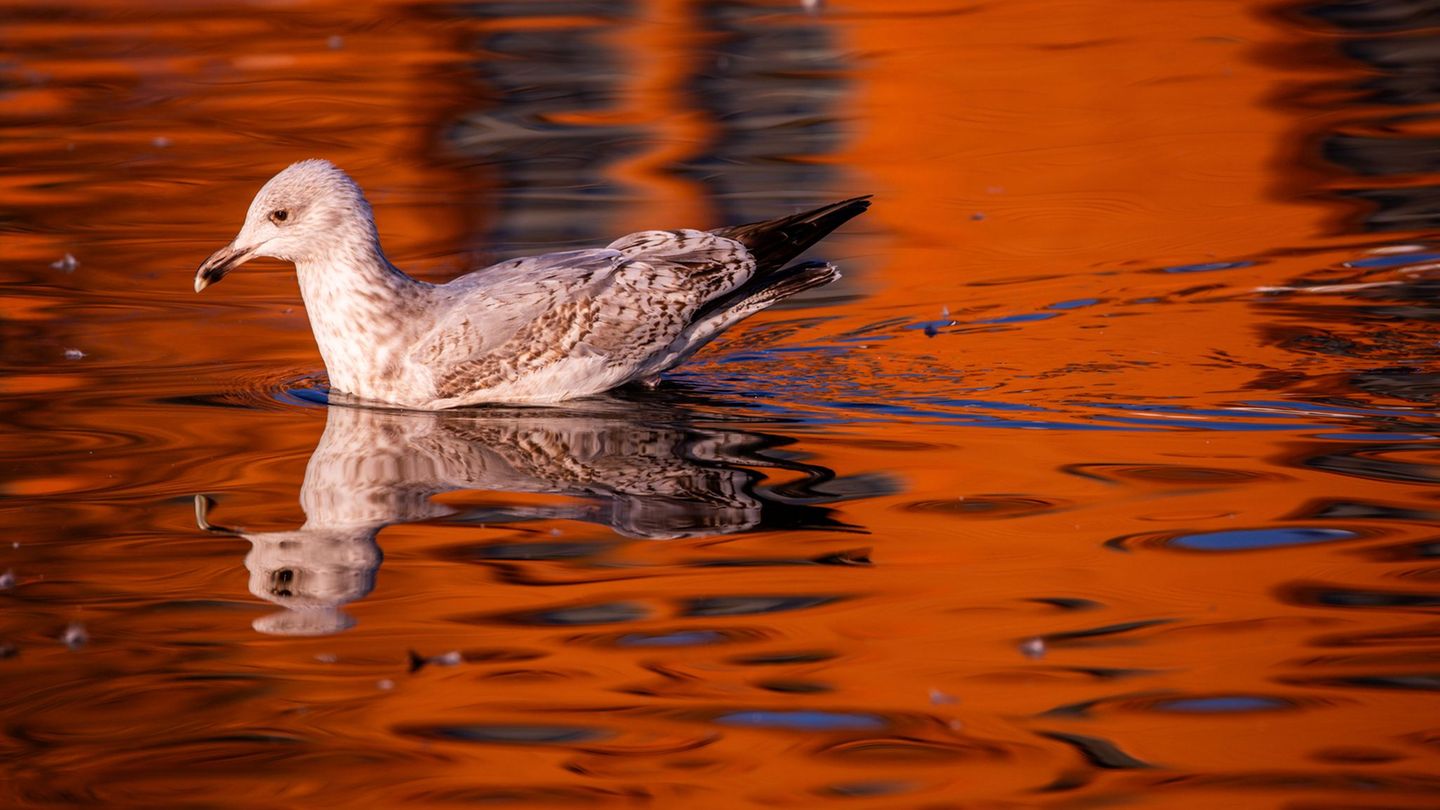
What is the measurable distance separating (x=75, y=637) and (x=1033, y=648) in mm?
2546

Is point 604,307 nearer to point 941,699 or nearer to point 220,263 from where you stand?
point 220,263

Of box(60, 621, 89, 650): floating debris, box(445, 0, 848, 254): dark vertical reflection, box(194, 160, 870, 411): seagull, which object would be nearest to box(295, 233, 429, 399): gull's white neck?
box(194, 160, 870, 411): seagull

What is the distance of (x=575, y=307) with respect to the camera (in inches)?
310

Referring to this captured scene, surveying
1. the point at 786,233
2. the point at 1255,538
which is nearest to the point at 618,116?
the point at 786,233

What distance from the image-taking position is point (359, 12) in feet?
59.7

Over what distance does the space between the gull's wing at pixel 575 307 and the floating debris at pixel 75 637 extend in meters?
2.36

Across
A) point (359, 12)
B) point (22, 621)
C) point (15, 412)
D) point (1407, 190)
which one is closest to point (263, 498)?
point (22, 621)

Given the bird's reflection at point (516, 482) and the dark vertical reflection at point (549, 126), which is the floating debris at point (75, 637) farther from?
the dark vertical reflection at point (549, 126)

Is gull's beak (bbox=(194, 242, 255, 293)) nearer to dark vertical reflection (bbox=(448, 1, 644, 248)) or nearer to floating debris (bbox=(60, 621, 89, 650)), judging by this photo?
floating debris (bbox=(60, 621, 89, 650))

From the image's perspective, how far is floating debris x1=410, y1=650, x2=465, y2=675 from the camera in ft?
17.0

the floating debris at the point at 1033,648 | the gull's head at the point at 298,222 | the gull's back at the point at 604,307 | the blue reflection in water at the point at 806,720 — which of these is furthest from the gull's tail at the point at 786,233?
the blue reflection in water at the point at 806,720

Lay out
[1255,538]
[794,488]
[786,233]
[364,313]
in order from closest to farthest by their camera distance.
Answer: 1. [1255,538]
2. [794,488]
3. [364,313]
4. [786,233]

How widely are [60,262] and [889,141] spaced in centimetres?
528

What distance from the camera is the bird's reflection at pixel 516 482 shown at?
596cm
